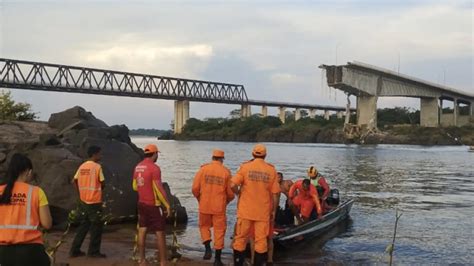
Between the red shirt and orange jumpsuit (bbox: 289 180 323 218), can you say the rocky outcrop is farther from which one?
the red shirt

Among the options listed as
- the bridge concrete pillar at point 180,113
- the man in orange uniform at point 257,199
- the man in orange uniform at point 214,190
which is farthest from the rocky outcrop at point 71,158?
the bridge concrete pillar at point 180,113

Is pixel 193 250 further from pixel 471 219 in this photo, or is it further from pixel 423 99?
pixel 423 99

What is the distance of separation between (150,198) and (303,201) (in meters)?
5.86

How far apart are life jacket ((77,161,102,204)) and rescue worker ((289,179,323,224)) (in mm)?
5194

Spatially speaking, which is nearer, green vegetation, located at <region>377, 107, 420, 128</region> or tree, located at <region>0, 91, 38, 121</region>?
tree, located at <region>0, 91, 38, 121</region>

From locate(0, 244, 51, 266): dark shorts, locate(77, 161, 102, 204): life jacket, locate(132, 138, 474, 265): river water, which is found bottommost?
locate(132, 138, 474, 265): river water

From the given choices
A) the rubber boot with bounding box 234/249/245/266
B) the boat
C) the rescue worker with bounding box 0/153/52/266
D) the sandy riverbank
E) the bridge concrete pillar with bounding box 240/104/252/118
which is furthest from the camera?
the bridge concrete pillar with bounding box 240/104/252/118

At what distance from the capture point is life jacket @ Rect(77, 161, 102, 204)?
9906 mm

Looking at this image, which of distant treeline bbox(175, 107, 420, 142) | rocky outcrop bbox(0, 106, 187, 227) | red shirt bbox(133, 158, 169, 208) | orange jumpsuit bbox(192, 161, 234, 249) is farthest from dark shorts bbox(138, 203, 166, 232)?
distant treeline bbox(175, 107, 420, 142)

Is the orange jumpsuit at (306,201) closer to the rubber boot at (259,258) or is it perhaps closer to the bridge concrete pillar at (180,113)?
the rubber boot at (259,258)

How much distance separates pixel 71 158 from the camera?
15.2 m

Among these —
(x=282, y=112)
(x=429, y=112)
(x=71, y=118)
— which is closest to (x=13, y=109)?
(x=71, y=118)

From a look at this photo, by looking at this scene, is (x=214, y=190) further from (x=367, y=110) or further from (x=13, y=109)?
(x=367, y=110)

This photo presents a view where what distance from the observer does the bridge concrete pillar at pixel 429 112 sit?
125 metres
